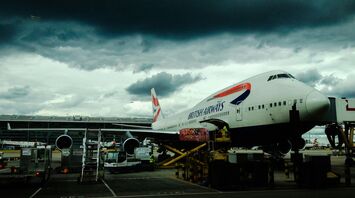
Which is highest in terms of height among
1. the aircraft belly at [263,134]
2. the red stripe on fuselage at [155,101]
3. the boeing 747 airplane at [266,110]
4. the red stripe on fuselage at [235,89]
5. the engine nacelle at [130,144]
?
the red stripe on fuselage at [155,101]

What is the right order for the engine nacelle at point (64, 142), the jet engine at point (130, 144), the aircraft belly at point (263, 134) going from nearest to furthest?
the aircraft belly at point (263, 134) < the engine nacelle at point (64, 142) < the jet engine at point (130, 144)

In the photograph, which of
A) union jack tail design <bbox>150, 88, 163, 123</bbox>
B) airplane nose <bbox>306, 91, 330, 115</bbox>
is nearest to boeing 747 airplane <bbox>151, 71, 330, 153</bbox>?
airplane nose <bbox>306, 91, 330, 115</bbox>

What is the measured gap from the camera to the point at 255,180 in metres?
15.7

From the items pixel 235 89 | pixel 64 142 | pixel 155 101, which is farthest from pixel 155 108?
pixel 235 89

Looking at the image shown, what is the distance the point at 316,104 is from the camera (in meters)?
17.8

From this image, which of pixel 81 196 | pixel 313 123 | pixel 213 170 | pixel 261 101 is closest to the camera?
pixel 81 196

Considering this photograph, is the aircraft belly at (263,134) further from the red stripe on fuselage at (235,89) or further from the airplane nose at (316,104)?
the red stripe on fuselage at (235,89)

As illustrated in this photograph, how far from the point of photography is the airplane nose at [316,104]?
17812 mm

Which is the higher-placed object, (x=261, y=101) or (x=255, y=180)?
(x=261, y=101)

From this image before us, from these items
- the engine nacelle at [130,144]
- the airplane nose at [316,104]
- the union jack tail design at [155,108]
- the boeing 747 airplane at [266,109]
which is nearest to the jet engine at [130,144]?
the engine nacelle at [130,144]

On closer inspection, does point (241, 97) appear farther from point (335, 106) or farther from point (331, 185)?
point (331, 185)

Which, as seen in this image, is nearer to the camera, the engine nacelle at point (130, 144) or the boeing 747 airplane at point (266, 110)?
the boeing 747 airplane at point (266, 110)

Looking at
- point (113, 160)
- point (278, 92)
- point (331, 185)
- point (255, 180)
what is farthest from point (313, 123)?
point (113, 160)

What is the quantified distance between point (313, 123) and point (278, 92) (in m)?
2.64
